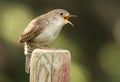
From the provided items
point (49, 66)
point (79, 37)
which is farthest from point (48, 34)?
point (79, 37)

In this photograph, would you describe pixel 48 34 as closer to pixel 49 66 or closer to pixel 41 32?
pixel 41 32

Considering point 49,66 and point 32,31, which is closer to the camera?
point 49,66

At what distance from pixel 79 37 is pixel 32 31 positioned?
369 inches

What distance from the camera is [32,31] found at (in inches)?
376

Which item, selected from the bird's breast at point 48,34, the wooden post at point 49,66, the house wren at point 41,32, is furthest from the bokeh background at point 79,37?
the wooden post at point 49,66

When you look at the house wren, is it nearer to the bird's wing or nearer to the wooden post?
the bird's wing

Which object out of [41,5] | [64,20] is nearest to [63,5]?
[41,5]

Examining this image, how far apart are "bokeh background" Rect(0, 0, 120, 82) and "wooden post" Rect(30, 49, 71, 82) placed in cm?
915

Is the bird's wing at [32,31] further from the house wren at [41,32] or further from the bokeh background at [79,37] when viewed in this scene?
the bokeh background at [79,37]

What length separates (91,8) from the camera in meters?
19.5

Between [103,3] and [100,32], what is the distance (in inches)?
28.7

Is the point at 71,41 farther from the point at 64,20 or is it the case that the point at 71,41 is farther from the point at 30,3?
the point at 64,20

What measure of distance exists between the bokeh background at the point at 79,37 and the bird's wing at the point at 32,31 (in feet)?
21.5

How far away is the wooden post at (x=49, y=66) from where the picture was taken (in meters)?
6.97
